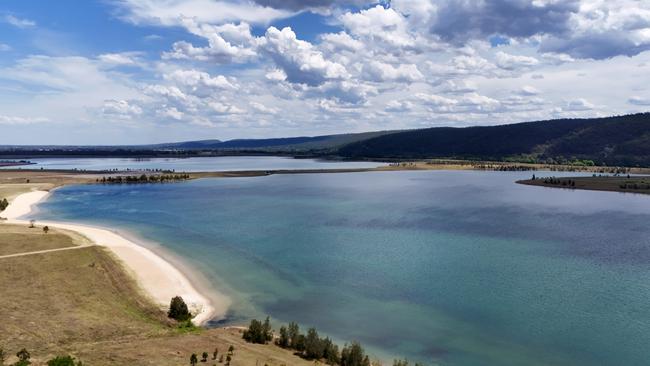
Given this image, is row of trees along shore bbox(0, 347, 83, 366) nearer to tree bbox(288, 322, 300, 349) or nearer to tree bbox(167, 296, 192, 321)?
tree bbox(167, 296, 192, 321)

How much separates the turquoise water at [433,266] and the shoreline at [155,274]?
71.2 inches

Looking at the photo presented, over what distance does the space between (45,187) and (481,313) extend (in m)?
110

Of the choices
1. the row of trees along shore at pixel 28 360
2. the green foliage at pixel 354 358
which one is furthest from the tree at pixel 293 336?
the row of trees along shore at pixel 28 360

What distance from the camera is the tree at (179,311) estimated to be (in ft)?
98.5

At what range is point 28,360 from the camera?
21.7 m

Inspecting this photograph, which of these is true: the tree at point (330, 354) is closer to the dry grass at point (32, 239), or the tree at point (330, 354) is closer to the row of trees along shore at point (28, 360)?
the row of trees along shore at point (28, 360)

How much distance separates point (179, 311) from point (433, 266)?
23372 millimetres

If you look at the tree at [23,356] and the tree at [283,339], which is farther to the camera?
the tree at [283,339]

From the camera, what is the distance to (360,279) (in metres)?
40.5

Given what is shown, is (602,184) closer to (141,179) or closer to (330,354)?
(141,179)

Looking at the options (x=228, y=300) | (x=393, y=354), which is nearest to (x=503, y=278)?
(x=393, y=354)

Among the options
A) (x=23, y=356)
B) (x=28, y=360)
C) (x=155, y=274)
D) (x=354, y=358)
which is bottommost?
(x=354, y=358)

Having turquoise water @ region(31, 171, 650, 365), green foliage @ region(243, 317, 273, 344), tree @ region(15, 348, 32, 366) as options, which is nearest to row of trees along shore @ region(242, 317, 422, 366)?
green foliage @ region(243, 317, 273, 344)

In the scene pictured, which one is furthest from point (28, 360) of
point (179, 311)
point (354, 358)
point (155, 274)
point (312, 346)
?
point (155, 274)
